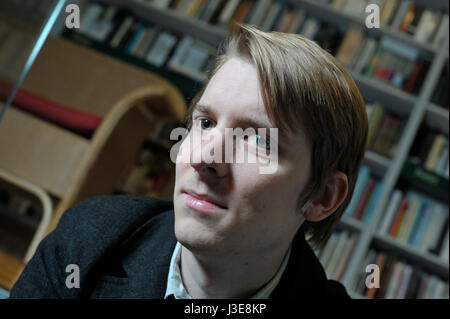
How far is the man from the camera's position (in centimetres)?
60

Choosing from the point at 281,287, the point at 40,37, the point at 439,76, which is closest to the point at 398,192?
the point at 439,76

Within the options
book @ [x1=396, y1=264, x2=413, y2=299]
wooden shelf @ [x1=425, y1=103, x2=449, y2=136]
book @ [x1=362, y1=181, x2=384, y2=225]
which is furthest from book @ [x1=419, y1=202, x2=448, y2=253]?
wooden shelf @ [x1=425, y1=103, x2=449, y2=136]

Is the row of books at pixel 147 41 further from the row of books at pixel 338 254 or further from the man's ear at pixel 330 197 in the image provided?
the man's ear at pixel 330 197

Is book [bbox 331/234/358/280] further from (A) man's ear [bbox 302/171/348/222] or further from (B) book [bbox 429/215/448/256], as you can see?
(A) man's ear [bbox 302/171/348/222]

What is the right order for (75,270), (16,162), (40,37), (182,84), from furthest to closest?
(182,84) → (16,162) → (75,270) → (40,37)

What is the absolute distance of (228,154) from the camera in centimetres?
62

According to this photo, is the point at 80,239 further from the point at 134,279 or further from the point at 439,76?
the point at 439,76

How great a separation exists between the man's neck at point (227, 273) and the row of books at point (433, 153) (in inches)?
74.2

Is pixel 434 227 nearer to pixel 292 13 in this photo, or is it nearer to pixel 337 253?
pixel 337 253

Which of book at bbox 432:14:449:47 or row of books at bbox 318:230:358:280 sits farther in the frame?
book at bbox 432:14:449:47

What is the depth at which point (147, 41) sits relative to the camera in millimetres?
2650

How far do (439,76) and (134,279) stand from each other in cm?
224

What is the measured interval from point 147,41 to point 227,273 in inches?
87.6

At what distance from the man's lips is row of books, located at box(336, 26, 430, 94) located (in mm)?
2072
